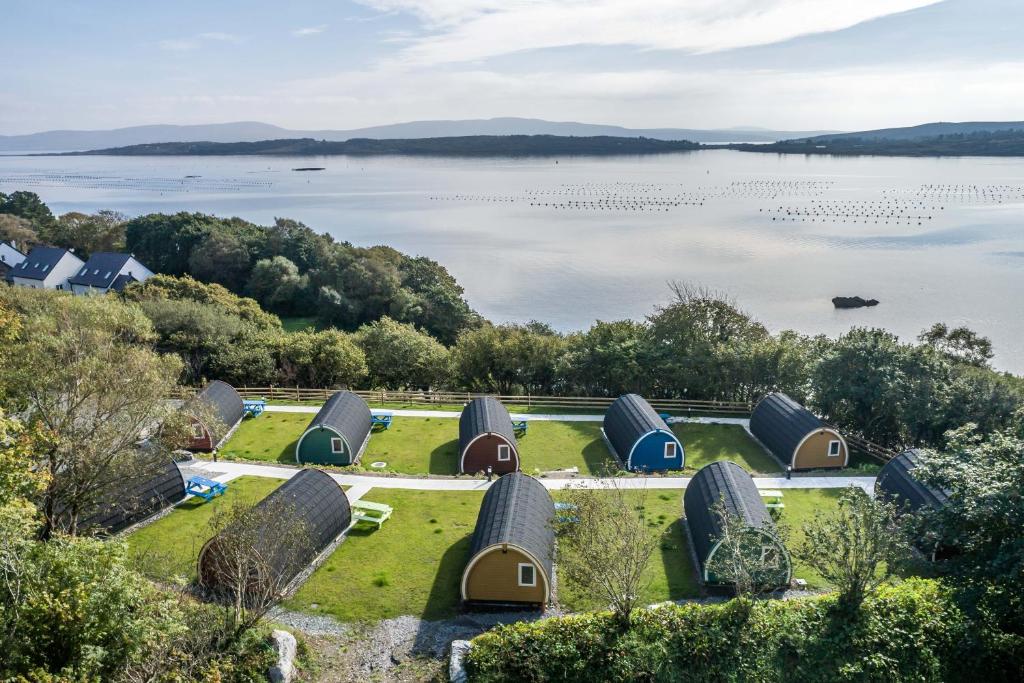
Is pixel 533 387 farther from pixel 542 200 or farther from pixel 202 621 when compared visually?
pixel 542 200

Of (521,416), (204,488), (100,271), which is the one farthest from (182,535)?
(100,271)

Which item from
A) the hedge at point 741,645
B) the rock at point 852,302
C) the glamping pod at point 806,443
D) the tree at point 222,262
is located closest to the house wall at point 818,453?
the glamping pod at point 806,443

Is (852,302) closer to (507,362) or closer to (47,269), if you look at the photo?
(507,362)

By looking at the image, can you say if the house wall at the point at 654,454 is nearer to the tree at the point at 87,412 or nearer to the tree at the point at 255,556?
the tree at the point at 255,556

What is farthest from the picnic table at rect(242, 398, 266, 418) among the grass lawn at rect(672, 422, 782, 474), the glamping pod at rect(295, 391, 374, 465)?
the grass lawn at rect(672, 422, 782, 474)

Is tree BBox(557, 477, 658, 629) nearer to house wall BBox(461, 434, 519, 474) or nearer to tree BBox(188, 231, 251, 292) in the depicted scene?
house wall BBox(461, 434, 519, 474)

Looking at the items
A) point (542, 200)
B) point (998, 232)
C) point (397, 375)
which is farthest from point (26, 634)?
point (542, 200)
